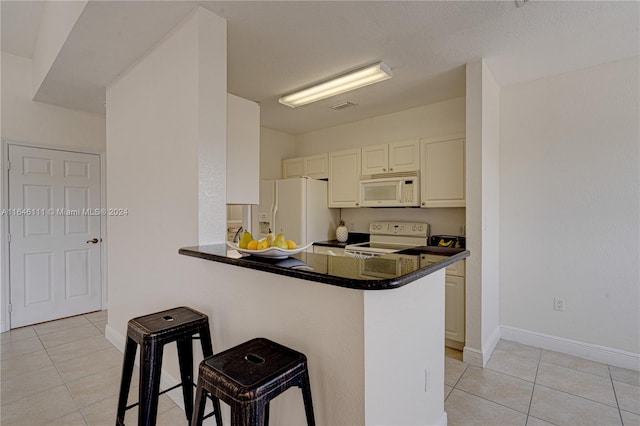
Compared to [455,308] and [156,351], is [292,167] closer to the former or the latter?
[455,308]

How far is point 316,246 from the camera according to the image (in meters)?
4.06

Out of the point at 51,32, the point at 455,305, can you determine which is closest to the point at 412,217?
the point at 455,305

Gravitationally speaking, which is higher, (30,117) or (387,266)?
(30,117)

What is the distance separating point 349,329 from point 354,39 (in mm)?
1987

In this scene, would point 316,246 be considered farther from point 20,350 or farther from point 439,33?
point 20,350

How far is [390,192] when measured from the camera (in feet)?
11.9

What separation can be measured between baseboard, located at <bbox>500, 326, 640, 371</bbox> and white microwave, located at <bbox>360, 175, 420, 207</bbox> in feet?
5.20

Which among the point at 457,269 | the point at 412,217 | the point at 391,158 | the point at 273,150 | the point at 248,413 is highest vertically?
the point at 273,150

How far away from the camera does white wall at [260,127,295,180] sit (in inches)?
181

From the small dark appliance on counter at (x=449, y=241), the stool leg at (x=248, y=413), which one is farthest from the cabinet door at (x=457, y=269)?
the stool leg at (x=248, y=413)

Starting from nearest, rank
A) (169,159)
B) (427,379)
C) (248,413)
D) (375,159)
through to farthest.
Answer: (248,413), (427,379), (169,159), (375,159)

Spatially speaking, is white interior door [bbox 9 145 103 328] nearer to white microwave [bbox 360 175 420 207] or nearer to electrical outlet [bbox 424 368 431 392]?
white microwave [bbox 360 175 420 207]

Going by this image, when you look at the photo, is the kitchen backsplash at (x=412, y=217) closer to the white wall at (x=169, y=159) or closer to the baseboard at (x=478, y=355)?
the baseboard at (x=478, y=355)

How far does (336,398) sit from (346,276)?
53 cm
